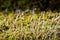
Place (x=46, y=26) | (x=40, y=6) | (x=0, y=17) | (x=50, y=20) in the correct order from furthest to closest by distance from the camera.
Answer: (x=40, y=6), (x=0, y=17), (x=50, y=20), (x=46, y=26)

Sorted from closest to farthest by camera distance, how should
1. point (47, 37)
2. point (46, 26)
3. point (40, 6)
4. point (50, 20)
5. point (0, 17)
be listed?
point (47, 37) → point (46, 26) → point (50, 20) → point (0, 17) → point (40, 6)

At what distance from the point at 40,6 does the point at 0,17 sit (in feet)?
3.74

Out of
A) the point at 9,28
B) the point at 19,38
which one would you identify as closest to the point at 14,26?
the point at 9,28

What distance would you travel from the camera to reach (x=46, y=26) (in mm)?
4086

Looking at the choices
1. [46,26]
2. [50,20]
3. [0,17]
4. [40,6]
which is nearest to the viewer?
[46,26]

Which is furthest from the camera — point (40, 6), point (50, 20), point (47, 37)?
point (40, 6)

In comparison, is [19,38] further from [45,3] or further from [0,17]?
[45,3]

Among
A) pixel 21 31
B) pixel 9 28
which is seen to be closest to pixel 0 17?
pixel 9 28

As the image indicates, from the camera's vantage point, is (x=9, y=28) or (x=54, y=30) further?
(x=9, y=28)

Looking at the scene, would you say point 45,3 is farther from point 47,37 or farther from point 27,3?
point 47,37

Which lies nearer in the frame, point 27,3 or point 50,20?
point 50,20

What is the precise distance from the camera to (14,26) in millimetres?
4141

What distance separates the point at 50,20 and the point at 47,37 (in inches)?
26.3

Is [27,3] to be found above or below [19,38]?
above
